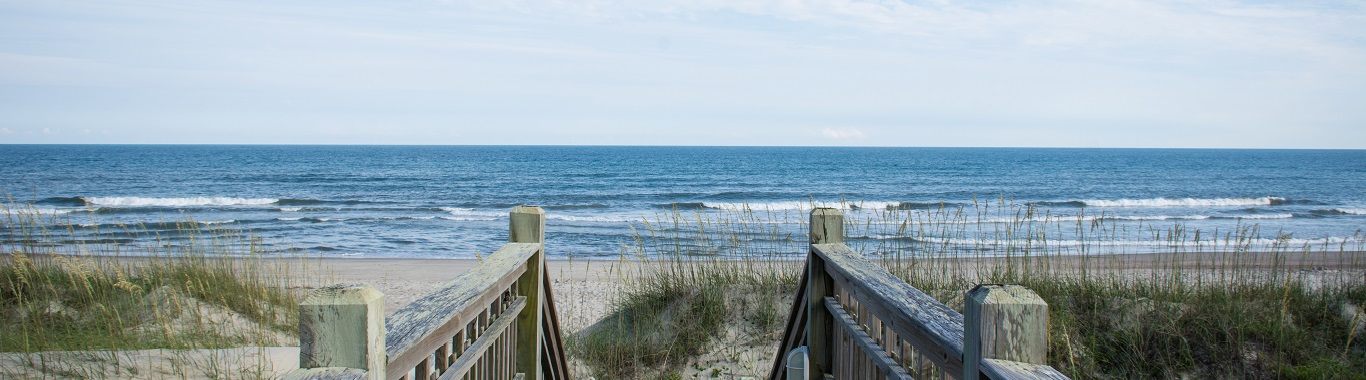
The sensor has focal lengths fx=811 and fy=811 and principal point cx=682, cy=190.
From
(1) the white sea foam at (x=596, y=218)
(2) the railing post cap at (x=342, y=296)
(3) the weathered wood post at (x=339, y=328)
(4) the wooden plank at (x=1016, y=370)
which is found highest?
(2) the railing post cap at (x=342, y=296)

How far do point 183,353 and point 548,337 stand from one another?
257 cm

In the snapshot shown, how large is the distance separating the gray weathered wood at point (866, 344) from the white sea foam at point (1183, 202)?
27725mm

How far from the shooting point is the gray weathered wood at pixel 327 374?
5.03ft

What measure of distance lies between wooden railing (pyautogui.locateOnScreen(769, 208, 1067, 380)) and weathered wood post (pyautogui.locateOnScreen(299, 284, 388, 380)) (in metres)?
1.20

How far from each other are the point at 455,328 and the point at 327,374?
897 mm

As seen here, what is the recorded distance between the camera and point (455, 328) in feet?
8.04

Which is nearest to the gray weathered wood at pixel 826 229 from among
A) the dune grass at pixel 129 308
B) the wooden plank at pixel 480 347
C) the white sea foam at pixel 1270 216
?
→ the wooden plank at pixel 480 347

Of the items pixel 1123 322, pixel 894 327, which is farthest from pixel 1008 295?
→ pixel 1123 322

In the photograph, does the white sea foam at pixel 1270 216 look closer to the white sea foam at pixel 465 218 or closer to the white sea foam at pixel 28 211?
the white sea foam at pixel 465 218

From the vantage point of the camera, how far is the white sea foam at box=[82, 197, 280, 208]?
2703cm

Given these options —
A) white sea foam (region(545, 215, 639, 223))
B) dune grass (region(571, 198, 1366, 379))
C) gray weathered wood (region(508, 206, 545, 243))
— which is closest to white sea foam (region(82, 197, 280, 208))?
white sea foam (region(545, 215, 639, 223))

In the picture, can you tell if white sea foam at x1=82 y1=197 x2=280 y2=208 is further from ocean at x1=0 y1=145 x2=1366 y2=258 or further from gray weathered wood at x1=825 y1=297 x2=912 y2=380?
gray weathered wood at x1=825 y1=297 x2=912 y2=380

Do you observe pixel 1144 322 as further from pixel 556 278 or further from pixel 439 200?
pixel 439 200

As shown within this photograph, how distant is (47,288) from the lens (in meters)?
6.82
